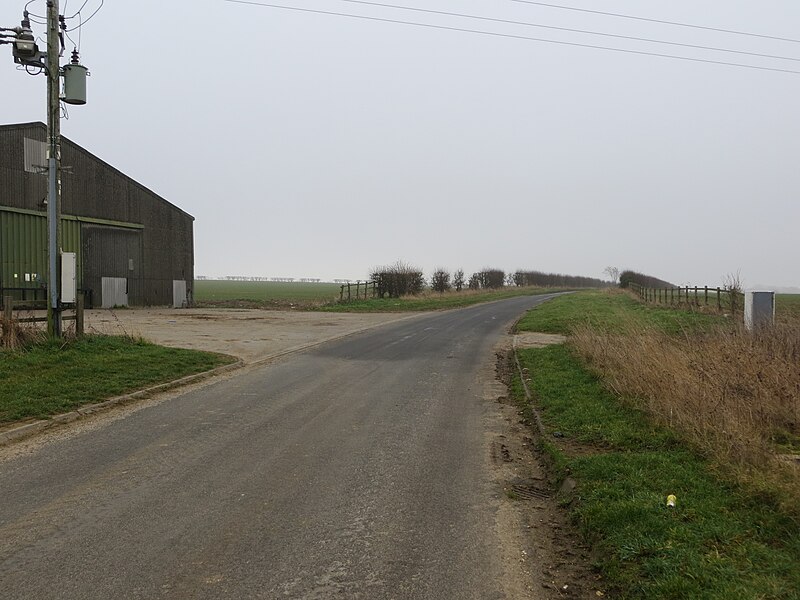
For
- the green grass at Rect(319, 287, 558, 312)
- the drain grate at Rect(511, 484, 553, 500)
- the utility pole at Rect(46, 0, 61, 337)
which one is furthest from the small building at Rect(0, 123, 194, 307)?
the drain grate at Rect(511, 484, 553, 500)

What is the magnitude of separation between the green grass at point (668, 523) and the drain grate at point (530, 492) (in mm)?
321

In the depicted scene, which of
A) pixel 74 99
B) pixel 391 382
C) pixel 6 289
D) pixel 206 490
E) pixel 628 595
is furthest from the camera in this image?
pixel 6 289

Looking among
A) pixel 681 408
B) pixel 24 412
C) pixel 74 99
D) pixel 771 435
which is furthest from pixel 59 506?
pixel 74 99

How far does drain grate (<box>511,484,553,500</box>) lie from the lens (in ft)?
18.2

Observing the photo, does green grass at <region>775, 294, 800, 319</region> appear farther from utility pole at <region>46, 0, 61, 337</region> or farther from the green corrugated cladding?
the green corrugated cladding

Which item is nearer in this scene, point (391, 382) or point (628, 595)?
point (628, 595)

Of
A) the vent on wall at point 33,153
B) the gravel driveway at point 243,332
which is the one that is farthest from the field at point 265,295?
the gravel driveway at point 243,332

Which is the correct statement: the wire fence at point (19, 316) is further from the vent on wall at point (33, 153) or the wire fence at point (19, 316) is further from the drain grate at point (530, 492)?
the vent on wall at point (33, 153)

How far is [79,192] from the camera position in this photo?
32.5 meters

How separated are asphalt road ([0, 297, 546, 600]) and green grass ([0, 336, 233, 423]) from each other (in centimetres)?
116

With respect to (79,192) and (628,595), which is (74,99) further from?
(79,192)

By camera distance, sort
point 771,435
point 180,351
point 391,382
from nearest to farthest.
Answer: point 771,435, point 391,382, point 180,351

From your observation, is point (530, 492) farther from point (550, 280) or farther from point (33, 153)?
point (550, 280)

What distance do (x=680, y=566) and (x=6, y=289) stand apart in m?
30.4
